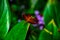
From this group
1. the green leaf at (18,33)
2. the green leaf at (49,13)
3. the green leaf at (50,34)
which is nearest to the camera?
the green leaf at (18,33)

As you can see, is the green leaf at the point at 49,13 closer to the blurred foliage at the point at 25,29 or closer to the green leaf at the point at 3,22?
the blurred foliage at the point at 25,29

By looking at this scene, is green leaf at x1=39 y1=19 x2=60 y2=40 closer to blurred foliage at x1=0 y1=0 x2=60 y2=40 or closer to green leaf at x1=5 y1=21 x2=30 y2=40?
blurred foliage at x1=0 y1=0 x2=60 y2=40

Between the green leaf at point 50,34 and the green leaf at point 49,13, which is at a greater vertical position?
the green leaf at point 50,34

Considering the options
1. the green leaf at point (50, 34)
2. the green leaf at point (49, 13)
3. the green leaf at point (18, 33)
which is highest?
the green leaf at point (18, 33)

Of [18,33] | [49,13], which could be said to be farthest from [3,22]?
[49,13]

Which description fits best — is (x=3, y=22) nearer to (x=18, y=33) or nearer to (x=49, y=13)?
(x=18, y=33)

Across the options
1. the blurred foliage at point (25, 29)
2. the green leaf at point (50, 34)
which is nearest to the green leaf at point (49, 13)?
the blurred foliage at point (25, 29)

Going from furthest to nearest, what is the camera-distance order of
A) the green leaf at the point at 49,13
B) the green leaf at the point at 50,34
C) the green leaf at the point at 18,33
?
the green leaf at the point at 49,13 < the green leaf at the point at 50,34 < the green leaf at the point at 18,33

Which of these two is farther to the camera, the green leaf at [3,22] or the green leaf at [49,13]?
the green leaf at [49,13]

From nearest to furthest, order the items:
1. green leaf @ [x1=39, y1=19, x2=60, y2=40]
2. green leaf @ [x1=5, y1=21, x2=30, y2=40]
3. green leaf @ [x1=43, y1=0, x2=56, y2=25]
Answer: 1. green leaf @ [x1=5, y1=21, x2=30, y2=40]
2. green leaf @ [x1=39, y1=19, x2=60, y2=40]
3. green leaf @ [x1=43, y1=0, x2=56, y2=25]

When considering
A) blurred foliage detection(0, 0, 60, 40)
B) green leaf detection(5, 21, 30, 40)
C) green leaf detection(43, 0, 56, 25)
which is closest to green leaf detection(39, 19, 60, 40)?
blurred foliage detection(0, 0, 60, 40)

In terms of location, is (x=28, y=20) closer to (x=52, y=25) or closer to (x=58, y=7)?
(x=52, y=25)

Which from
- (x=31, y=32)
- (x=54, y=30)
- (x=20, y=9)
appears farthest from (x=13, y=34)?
(x=20, y=9)
